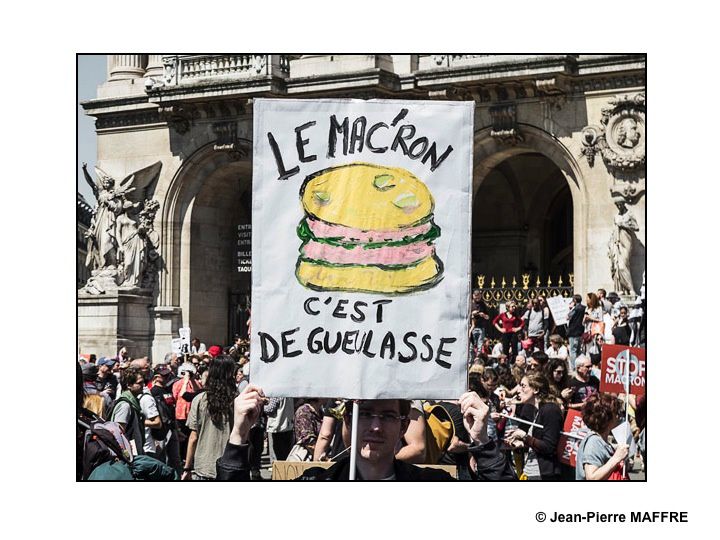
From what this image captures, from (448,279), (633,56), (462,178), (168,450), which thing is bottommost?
(168,450)

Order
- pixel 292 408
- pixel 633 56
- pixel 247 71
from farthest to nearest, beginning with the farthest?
pixel 247 71 < pixel 633 56 < pixel 292 408

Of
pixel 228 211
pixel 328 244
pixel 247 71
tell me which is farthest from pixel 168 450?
pixel 228 211

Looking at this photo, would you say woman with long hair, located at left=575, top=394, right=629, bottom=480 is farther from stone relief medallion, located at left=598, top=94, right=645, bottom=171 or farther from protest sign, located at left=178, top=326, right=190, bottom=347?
protest sign, located at left=178, top=326, right=190, bottom=347

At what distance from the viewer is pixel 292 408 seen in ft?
52.7

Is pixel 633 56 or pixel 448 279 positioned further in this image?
pixel 633 56

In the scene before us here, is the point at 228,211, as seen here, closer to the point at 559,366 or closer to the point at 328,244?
the point at 559,366

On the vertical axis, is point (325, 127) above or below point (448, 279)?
above

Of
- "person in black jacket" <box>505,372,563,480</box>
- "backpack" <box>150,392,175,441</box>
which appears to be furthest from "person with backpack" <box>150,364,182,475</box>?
"person in black jacket" <box>505,372,563,480</box>

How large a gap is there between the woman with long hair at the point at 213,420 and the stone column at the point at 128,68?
17.8 meters

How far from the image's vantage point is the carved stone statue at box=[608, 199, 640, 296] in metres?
23.8

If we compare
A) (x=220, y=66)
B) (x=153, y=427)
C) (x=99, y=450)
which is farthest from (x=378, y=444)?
(x=220, y=66)

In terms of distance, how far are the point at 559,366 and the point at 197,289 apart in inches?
660

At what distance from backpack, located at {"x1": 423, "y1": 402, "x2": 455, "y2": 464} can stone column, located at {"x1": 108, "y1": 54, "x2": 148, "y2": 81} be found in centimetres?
1922

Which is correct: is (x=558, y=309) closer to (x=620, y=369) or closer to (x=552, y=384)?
(x=620, y=369)
